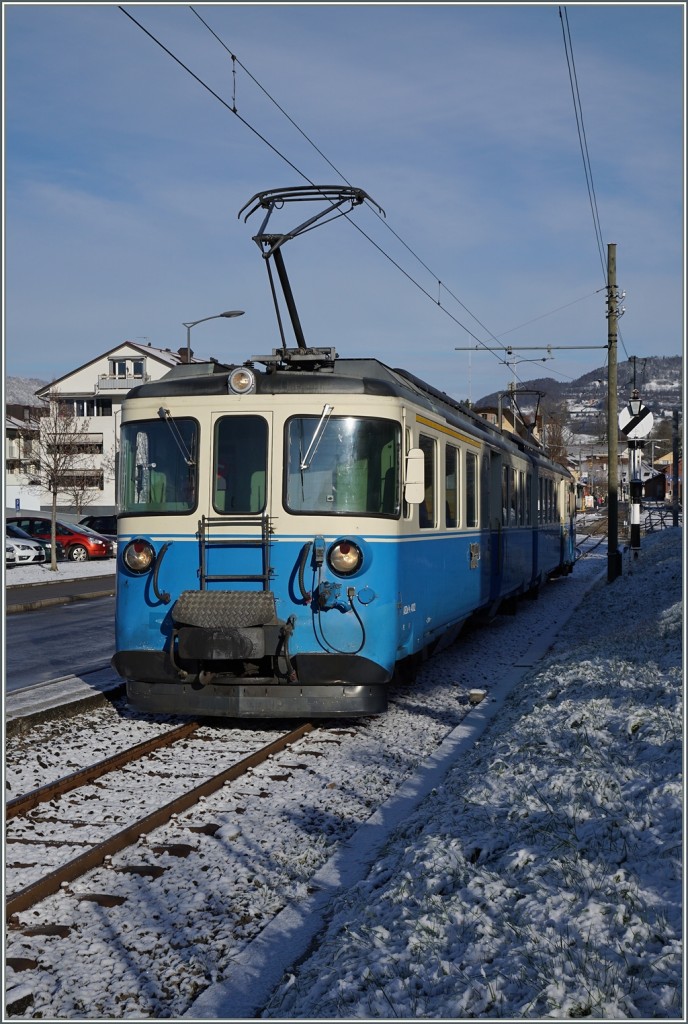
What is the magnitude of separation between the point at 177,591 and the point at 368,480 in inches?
71.2

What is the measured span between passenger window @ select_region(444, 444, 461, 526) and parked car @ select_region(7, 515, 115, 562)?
81.5ft

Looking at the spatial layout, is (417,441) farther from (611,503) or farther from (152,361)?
(152,361)

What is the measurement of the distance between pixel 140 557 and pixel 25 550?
24.5m

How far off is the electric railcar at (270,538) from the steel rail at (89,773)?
1.01ft

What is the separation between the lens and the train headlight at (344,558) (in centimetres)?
805

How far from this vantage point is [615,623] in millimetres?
14633

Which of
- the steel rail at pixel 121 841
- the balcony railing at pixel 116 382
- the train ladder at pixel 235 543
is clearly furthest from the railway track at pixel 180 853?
the balcony railing at pixel 116 382

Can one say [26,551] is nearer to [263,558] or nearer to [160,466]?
[160,466]

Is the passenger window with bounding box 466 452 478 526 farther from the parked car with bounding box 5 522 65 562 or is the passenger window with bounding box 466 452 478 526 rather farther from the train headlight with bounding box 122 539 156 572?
the parked car with bounding box 5 522 65 562

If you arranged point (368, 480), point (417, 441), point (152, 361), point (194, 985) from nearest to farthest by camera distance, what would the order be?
point (194, 985) → point (368, 480) → point (417, 441) → point (152, 361)

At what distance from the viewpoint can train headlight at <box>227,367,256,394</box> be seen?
8.39 meters

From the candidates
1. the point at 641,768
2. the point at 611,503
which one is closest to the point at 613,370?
the point at 611,503

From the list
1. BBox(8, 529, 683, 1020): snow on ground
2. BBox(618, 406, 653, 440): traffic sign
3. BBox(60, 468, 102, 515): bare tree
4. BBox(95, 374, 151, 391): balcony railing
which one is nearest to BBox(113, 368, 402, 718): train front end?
BBox(8, 529, 683, 1020): snow on ground

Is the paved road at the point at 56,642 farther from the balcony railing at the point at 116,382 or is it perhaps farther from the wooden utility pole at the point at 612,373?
the balcony railing at the point at 116,382
